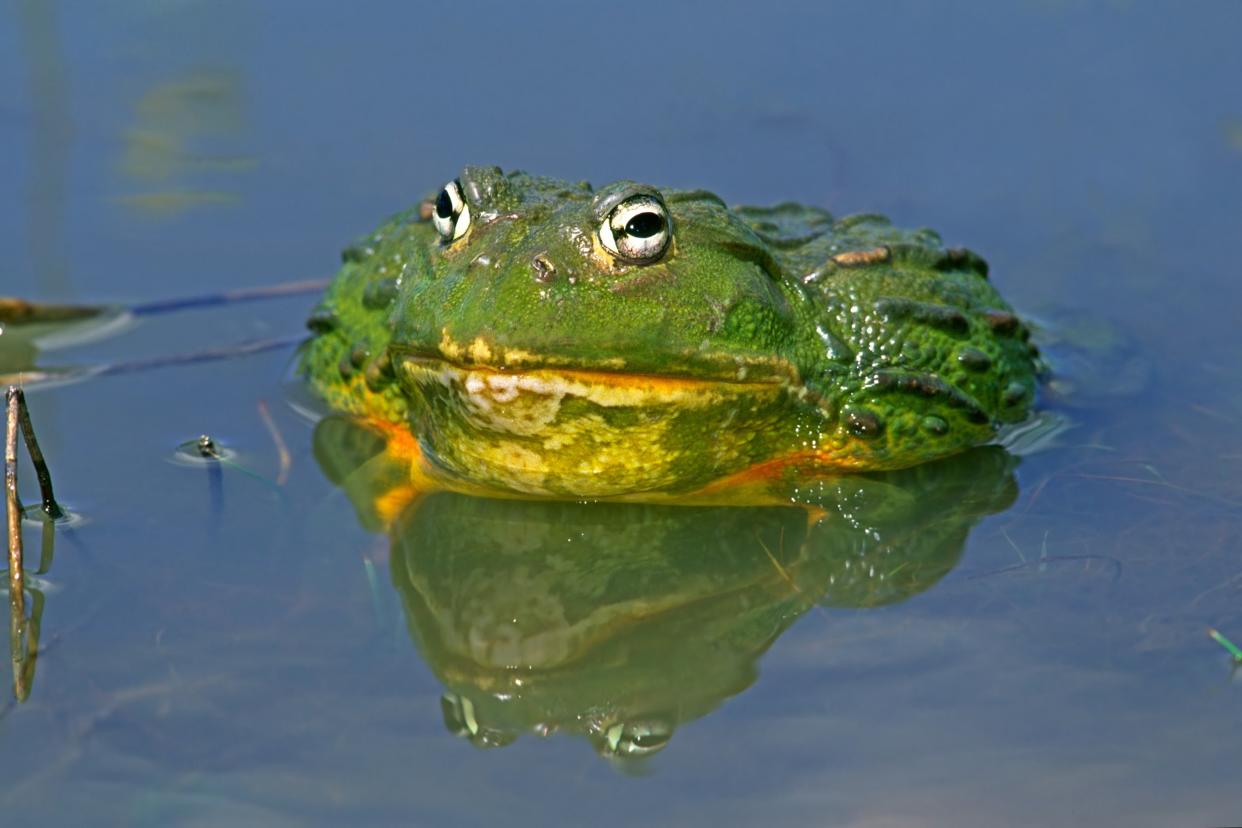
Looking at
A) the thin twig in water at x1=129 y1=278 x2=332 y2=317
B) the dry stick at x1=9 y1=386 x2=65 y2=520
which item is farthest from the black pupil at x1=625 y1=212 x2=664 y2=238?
the thin twig in water at x1=129 y1=278 x2=332 y2=317

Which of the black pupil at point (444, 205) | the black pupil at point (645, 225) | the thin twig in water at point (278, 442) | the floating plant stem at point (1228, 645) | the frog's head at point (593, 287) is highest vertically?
the black pupil at point (444, 205)

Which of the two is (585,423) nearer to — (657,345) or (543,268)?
(657,345)

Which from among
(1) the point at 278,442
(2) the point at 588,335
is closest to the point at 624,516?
(2) the point at 588,335

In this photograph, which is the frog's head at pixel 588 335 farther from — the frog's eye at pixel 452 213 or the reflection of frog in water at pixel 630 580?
the reflection of frog in water at pixel 630 580

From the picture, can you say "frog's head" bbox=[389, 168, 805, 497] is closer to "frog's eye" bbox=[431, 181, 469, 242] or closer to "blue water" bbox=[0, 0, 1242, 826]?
"frog's eye" bbox=[431, 181, 469, 242]

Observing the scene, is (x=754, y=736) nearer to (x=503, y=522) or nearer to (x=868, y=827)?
(x=868, y=827)

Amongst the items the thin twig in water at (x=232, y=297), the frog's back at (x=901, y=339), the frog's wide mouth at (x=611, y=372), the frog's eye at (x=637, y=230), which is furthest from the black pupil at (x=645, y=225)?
the thin twig in water at (x=232, y=297)
